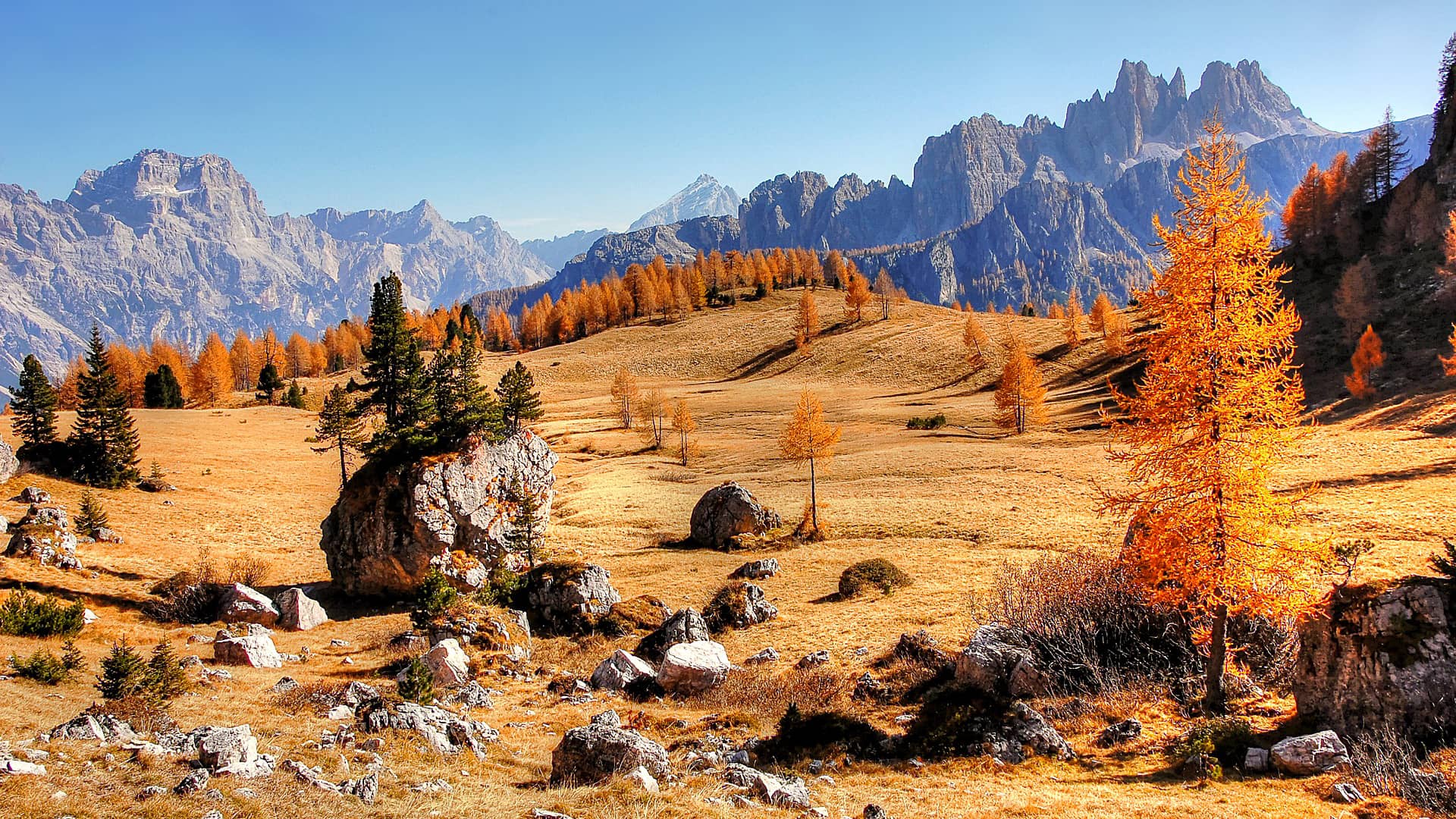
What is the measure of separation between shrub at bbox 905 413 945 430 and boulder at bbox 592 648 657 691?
6944 centimetres

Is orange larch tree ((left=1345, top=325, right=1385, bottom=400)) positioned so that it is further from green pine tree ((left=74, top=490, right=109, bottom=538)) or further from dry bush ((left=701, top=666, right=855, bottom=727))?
green pine tree ((left=74, top=490, right=109, bottom=538))

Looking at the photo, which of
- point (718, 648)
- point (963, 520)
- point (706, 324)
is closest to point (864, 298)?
point (706, 324)

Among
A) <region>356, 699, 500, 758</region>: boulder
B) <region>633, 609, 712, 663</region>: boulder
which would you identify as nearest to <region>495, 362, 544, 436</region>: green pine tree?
<region>633, 609, 712, 663</region>: boulder

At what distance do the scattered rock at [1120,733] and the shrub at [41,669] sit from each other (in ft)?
86.3

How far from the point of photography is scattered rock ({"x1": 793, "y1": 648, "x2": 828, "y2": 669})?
24297 mm

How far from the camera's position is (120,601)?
30859mm

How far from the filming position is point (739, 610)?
31.5 meters

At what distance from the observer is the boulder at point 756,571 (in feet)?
131

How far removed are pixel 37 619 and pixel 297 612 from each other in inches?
361

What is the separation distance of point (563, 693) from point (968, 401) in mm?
91831

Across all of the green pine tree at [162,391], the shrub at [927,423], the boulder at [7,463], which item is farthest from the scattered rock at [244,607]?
the green pine tree at [162,391]

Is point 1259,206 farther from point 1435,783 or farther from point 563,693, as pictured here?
point 563,693

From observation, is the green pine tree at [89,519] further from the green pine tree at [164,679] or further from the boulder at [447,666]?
the boulder at [447,666]

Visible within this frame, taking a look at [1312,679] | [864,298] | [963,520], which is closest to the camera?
[1312,679]
